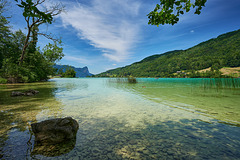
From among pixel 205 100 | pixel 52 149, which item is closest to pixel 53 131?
pixel 52 149

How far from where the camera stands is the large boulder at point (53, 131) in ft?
13.2

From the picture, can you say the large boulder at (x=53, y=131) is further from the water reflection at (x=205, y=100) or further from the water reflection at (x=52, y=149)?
the water reflection at (x=205, y=100)

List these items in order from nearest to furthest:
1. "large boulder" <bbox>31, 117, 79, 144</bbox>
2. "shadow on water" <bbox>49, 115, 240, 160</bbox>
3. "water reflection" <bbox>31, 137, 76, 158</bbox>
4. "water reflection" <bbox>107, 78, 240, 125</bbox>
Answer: "water reflection" <bbox>31, 137, 76, 158</bbox>, "shadow on water" <bbox>49, 115, 240, 160</bbox>, "large boulder" <bbox>31, 117, 79, 144</bbox>, "water reflection" <bbox>107, 78, 240, 125</bbox>

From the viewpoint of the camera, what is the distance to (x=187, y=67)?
631 feet

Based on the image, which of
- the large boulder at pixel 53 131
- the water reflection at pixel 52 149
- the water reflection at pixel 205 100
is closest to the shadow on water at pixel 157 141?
the water reflection at pixel 52 149

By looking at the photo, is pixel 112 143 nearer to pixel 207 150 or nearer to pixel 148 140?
pixel 148 140

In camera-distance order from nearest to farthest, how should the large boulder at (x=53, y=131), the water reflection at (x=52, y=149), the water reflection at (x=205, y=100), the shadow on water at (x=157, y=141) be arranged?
the water reflection at (x=52, y=149), the shadow on water at (x=157, y=141), the large boulder at (x=53, y=131), the water reflection at (x=205, y=100)

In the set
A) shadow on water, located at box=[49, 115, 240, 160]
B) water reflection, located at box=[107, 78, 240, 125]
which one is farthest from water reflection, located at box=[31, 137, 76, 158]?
water reflection, located at box=[107, 78, 240, 125]

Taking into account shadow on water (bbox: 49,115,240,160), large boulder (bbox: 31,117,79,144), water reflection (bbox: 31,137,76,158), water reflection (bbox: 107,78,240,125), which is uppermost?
large boulder (bbox: 31,117,79,144)

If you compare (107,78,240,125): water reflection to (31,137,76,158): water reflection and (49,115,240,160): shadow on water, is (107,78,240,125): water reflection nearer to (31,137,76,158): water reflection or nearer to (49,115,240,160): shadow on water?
(49,115,240,160): shadow on water

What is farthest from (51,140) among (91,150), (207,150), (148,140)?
(207,150)

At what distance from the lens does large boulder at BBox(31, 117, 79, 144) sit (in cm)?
402

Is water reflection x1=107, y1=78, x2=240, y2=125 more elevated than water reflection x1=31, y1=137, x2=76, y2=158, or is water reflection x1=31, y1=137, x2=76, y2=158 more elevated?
water reflection x1=31, y1=137, x2=76, y2=158

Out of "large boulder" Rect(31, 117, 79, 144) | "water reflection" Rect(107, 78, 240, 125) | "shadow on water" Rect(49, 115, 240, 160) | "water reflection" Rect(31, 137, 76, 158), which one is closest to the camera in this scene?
"water reflection" Rect(31, 137, 76, 158)
